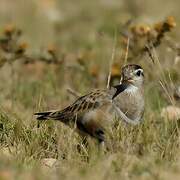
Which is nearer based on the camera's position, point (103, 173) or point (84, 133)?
point (103, 173)

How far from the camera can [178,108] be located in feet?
25.3

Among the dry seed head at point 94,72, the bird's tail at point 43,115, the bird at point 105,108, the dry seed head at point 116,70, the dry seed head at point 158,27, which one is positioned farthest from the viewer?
the dry seed head at point 94,72

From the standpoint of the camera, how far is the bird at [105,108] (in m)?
6.27

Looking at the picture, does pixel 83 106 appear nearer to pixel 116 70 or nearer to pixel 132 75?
pixel 132 75

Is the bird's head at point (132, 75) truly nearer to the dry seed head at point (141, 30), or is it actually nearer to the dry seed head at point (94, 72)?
the dry seed head at point (141, 30)

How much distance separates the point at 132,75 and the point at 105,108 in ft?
1.27

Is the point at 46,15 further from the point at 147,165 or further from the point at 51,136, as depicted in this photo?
the point at 147,165

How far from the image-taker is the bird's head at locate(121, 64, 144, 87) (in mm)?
6488

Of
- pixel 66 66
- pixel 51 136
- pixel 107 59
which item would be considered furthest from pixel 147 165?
pixel 107 59

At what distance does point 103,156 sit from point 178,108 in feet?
7.40

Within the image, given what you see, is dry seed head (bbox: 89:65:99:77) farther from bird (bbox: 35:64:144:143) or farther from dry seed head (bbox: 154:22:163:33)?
bird (bbox: 35:64:144:143)

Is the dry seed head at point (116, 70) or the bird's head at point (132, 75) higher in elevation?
the dry seed head at point (116, 70)

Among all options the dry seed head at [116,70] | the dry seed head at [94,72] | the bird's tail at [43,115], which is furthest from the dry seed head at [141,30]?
the bird's tail at [43,115]

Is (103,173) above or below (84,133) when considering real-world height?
below
